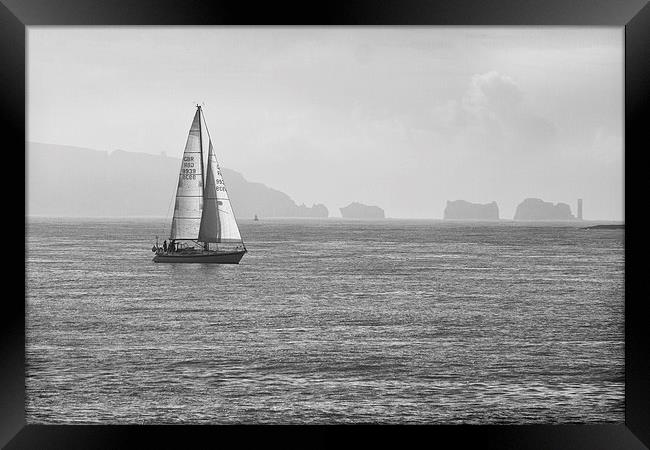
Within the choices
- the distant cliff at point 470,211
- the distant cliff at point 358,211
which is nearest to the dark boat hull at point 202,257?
the distant cliff at point 358,211

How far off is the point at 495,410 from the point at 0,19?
12.0 meters

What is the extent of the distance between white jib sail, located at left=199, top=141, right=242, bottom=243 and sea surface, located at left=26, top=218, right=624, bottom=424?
261 centimetres

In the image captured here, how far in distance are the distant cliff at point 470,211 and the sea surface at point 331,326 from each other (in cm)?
52

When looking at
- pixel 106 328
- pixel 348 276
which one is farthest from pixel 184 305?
pixel 348 276

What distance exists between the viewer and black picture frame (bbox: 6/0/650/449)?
271 cm

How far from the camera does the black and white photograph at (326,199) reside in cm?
1977

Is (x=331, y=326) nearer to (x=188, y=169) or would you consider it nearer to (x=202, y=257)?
(x=202, y=257)

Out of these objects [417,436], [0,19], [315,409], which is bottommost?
[315,409]

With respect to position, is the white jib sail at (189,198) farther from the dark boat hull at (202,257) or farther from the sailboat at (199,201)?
the dark boat hull at (202,257)

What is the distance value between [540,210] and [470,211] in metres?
3.02

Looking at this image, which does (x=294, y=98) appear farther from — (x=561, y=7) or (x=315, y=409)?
(x=561, y=7)

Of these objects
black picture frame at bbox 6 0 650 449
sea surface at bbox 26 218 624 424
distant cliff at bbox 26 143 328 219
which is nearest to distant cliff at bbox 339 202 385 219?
sea surface at bbox 26 218 624 424

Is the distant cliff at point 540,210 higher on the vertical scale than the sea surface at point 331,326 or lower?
higher

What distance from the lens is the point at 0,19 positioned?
271 centimetres
